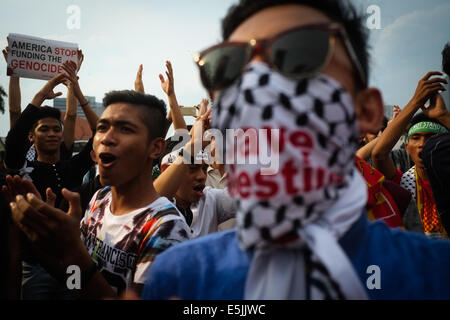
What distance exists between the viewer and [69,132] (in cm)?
551

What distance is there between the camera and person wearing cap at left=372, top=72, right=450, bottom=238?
3018 mm

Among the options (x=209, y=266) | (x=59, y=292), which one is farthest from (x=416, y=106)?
(x=59, y=292)

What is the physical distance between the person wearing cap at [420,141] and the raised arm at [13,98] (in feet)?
15.3

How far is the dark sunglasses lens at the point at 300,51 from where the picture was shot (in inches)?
46.0

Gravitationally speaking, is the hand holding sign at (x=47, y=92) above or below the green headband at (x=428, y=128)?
above

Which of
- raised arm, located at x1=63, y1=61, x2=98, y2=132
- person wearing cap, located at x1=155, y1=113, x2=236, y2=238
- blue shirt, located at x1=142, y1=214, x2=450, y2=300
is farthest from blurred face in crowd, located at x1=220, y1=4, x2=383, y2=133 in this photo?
raised arm, located at x1=63, y1=61, x2=98, y2=132

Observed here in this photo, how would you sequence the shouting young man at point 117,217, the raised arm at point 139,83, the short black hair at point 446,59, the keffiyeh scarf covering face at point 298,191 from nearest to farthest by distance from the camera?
the keffiyeh scarf covering face at point 298,191
the shouting young man at point 117,217
the short black hair at point 446,59
the raised arm at point 139,83

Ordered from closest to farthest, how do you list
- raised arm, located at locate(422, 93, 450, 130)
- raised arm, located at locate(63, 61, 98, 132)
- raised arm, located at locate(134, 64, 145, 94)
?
raised arm, located at locate(422, 93, 450, 130)
raised arm, located at locate(63, 61, 98, 132)
raised arm, located at locate(134, 64, 145, 94)

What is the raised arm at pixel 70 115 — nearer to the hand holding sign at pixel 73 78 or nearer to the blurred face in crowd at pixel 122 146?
the hand holding sign at pixel 73 78

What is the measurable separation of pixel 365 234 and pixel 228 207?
8.51 feet

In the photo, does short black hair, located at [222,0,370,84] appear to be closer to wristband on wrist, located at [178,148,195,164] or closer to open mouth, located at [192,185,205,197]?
wristband on wrist, located at [178,148,195,164]

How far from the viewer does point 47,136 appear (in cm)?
450

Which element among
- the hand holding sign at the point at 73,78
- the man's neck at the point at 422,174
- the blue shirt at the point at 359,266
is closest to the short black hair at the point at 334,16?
the blue shirt at the point at 359,266
